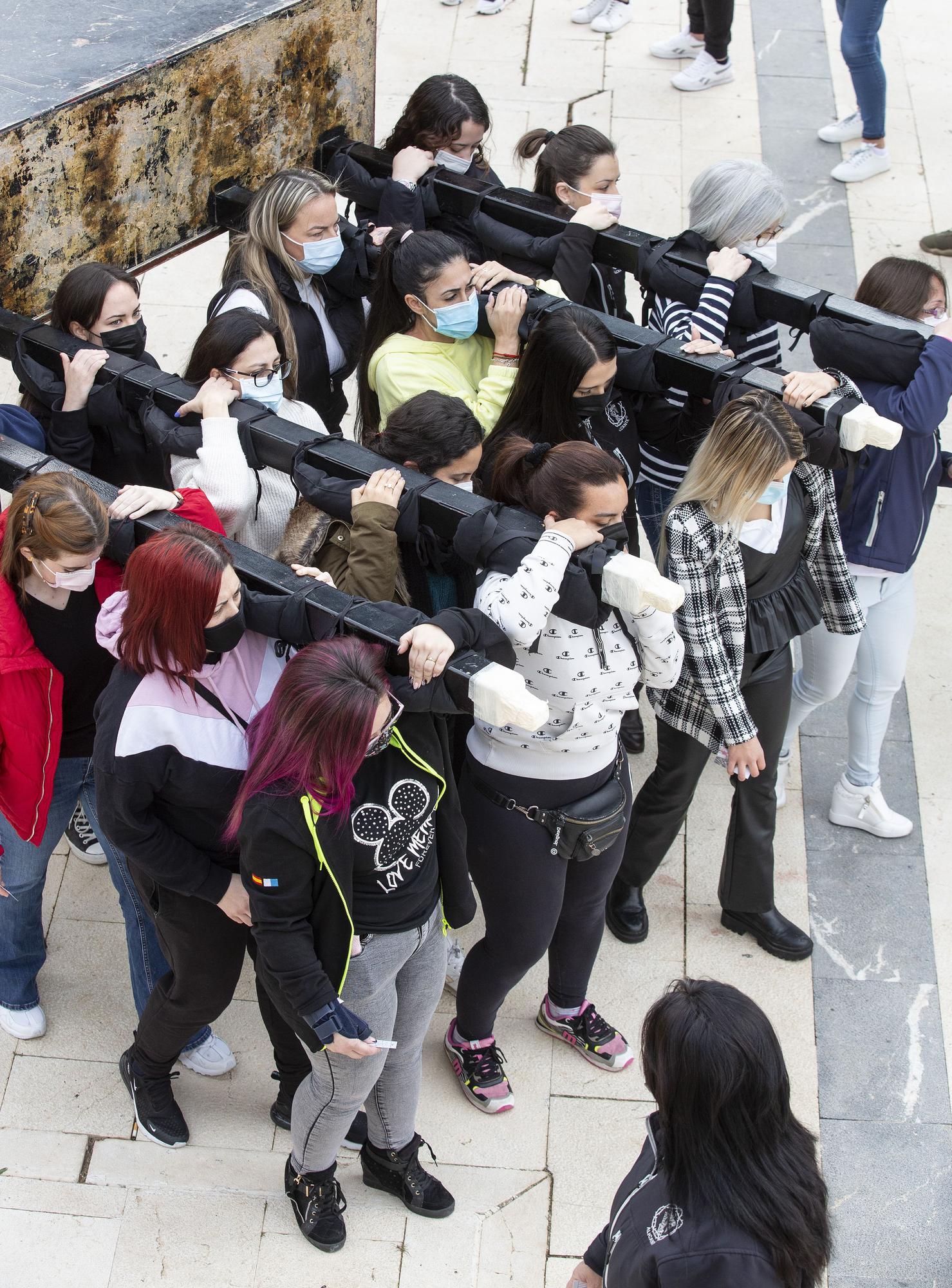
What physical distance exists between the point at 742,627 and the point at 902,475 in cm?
80

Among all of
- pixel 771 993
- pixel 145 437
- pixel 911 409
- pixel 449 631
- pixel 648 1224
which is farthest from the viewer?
pixel 771 993

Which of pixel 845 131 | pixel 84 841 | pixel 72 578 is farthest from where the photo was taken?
pixel 845 131

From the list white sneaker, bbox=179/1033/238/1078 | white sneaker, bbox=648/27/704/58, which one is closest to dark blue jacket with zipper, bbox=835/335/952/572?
white sneaker, bbox=179/1033/238/1078

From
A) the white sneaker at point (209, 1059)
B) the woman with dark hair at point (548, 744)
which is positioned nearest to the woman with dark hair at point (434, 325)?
the woman with dark hair at point (548, 744)

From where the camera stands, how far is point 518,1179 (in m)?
3.19

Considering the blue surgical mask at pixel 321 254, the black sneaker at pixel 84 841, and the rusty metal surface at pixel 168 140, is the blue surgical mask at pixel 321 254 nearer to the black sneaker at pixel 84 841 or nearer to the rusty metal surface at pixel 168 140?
the rusty metal surface at pixel 168 140

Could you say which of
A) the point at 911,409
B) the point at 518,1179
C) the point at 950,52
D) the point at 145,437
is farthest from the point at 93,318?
the point at 950,52

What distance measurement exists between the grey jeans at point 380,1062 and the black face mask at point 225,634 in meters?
0.67

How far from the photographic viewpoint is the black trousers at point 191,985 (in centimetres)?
278

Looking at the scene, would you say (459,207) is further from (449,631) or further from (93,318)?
(449,631)

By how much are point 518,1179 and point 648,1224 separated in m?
1.21

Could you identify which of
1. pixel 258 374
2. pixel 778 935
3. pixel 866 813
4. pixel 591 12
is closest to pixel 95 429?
pixel 258 374

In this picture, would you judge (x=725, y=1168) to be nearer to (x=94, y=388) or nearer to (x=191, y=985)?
(x=191, y=985)

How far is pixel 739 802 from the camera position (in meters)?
3.53
